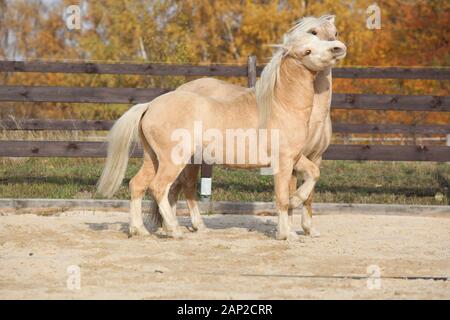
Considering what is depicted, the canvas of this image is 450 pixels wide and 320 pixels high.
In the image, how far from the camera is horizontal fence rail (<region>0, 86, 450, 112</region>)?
10156 mm

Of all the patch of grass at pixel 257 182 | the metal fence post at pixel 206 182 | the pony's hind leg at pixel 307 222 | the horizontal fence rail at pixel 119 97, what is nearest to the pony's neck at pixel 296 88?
the pony's hind leg at pixel 307 222

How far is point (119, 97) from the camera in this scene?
10273 mm

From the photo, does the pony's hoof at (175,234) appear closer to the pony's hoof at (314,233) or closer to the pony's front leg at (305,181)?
the pony's front leg at (305,181)

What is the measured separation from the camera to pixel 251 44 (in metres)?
28.5

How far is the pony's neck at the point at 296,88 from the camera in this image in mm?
6855

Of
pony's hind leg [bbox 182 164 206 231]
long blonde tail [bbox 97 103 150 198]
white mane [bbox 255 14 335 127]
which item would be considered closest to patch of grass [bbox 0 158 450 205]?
pony's hind leg [bbox 182 164 206 231]

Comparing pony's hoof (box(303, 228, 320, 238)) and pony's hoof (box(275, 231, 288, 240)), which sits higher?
pony's hoof (box(275, 231, 288, 240))

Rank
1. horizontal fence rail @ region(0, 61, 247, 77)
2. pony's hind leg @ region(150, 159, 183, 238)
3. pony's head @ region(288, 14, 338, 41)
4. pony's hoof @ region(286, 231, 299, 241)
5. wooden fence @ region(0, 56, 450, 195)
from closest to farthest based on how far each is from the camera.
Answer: pony's head @ region(288, 14, 338, 41) → pony's hind leg @ region(150, 159, 183, 238) → pony's hoof @ region(286, 231, 299, 241) → wooden fence @ region(0, 56, 450, 195) → horizontal fence rail @ region(0, 61, 247, 77)

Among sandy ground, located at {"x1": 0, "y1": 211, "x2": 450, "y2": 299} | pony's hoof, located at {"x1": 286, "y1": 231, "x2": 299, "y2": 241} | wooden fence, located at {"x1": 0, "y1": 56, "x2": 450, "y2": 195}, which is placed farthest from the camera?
wooden fence, located at {"x1": 0, "y1": 56, "x2": 450, "y2": 195}

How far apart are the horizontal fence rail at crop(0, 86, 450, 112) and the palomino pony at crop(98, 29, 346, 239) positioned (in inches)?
128

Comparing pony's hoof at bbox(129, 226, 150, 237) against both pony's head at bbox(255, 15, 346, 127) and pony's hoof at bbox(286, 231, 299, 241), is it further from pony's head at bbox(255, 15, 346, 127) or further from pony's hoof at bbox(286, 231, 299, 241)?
pony's head at bbox(255, 15, 346, 127)

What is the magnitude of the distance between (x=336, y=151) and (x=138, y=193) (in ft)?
12.0

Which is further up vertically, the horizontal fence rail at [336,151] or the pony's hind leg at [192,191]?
the horizontal fence rail at [336,151]
